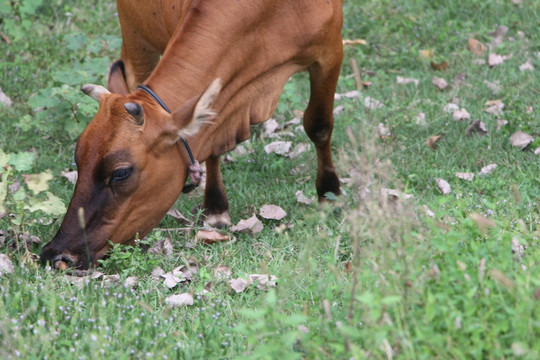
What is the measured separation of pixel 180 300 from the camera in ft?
11.6

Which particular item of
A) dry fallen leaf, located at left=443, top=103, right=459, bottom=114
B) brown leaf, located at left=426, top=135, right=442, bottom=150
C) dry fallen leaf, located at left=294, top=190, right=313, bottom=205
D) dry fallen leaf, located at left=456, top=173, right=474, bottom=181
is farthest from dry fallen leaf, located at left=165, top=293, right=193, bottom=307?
dry fallen leaf, located at left=443, top=103, right=459, bottom=114

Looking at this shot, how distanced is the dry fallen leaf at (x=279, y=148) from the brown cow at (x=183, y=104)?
100 centimetres

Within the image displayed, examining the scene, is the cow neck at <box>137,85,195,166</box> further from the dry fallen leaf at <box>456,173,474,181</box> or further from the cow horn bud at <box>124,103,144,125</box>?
the dry fallen leaf at <box>456,173,474,181</box>

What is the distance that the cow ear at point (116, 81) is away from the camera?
407 centimetres

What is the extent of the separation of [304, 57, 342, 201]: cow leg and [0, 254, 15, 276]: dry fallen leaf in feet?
6.50

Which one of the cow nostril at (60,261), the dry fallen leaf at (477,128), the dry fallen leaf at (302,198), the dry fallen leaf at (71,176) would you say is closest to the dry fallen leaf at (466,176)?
the dry fallen leaf at (477,128)

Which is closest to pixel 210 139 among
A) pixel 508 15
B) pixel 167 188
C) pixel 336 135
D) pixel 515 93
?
pixel 167 188

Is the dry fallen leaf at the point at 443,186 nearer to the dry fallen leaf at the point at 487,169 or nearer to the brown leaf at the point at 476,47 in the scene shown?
the dry fallen leaf at the point at 487,169

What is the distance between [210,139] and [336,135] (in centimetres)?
185

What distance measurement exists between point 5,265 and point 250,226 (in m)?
1.38

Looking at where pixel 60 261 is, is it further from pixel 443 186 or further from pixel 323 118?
pixel 443 186

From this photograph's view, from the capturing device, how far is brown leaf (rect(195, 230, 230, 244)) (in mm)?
4297

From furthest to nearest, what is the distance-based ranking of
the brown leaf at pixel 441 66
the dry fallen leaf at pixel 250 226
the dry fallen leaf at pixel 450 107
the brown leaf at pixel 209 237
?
the brown leaf at pixel 441 66 → the dry fallen leaf at pixel 450 107 → the dry fallen leaf at pixel 250 226 → the brown leaf at pixel 209 237

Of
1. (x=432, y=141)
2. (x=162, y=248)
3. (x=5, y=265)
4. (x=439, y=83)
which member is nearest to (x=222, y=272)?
(x=162, y=248)
